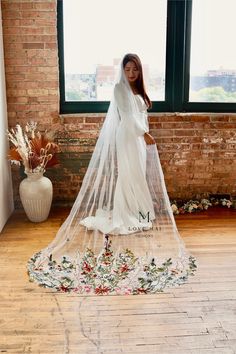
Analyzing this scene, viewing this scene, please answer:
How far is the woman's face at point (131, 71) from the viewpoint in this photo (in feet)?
11.3

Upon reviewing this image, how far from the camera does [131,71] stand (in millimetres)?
3449

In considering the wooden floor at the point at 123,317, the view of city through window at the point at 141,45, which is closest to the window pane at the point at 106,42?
the view of city through window at the point at 141,45

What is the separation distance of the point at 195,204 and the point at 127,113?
1307 mm

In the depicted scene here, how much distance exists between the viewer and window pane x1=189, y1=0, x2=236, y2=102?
4.05m

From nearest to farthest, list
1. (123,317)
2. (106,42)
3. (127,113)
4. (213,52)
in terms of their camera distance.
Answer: (123,317)
(127,113)
(106,42)
(213,52)

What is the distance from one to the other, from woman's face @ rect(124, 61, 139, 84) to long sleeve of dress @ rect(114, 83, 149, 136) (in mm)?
131

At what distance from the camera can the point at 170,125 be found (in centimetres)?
415

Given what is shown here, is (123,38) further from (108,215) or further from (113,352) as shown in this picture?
(113,352)

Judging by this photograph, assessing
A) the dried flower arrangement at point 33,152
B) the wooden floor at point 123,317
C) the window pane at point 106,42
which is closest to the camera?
the wooden floor at point 123,317

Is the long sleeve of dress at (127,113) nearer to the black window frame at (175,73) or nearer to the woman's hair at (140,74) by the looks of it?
the woman's hair at (140,74)

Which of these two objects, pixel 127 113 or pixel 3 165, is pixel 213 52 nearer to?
pixel 127 113

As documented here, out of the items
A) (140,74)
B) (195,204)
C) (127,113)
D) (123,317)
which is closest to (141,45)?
(140,74)

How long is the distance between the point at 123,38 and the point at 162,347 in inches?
115

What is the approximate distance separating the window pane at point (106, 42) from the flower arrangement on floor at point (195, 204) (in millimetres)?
1156
